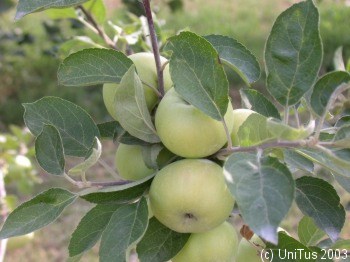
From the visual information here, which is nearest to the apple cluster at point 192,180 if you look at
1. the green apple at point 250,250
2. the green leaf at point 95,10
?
the green apple at point 250,250

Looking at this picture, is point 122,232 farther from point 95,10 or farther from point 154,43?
point 95,10

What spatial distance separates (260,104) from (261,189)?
0.31 metres

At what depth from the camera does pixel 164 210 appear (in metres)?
0.77

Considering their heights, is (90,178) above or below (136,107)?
below

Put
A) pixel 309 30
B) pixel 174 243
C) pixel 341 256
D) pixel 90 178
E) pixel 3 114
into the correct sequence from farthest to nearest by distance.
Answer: pixel 3 114
pixel 90 178
pixel 341 256
pixel 174 243
pixel 309 30

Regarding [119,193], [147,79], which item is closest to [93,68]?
[147,79]

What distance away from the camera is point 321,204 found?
0.83m

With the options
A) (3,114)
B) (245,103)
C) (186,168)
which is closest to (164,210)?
(186,168)

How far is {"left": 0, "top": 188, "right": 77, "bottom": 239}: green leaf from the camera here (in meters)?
0.76

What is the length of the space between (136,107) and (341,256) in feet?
1.51

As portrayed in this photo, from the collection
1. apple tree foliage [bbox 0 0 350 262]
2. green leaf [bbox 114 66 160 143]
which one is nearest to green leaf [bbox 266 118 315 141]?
apple tree foliage [bbox 0 0 350 262]

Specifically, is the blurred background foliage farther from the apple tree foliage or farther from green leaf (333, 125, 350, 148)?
green leaf (333, 125, 350, 148)

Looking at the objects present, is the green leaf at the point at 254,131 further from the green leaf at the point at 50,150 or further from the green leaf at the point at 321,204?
the green leaf at the point at 50,150

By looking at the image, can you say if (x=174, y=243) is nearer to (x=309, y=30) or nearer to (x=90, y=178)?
(x=309, y=30)
